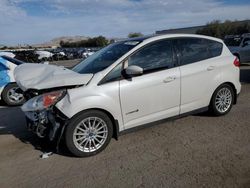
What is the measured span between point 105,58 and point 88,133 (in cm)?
135

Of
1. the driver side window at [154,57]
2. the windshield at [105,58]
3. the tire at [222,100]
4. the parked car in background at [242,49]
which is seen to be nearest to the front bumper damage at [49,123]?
the windshield at [105,58]

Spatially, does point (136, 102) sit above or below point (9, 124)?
above

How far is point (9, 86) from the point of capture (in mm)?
8289

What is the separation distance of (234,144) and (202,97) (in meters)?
1.15

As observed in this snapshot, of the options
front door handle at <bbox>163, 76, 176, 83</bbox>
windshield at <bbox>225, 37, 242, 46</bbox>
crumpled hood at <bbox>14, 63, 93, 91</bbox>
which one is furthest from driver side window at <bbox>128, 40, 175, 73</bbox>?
windshield at <bbox>225, 37, 242, 46</bbox>

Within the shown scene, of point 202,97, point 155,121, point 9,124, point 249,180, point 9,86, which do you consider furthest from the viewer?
point 9,86

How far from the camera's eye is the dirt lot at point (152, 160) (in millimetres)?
3491

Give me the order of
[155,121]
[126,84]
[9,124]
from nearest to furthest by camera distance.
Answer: [126,84] → [155,121] → [9,124]

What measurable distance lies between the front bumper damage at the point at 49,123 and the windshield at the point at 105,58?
910 mm

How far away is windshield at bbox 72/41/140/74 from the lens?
4.56 m

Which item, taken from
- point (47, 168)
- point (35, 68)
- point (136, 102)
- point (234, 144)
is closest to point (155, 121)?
point (136, 102)

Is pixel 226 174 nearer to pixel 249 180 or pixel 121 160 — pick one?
pixel 249 180

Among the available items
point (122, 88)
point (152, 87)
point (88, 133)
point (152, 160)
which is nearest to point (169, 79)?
point (152, 87)

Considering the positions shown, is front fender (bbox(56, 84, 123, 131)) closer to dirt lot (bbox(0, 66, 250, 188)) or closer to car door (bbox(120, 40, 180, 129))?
car door (bbox(120, 40, 180, 129))
